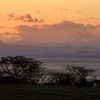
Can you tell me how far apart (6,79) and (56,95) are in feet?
70.9

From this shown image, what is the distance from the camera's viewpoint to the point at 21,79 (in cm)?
4288

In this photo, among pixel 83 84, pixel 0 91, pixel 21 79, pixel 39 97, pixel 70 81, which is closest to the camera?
pixel 39 97

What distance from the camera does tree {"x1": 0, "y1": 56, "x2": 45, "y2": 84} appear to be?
144 ft

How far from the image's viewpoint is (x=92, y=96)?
19.8 meters

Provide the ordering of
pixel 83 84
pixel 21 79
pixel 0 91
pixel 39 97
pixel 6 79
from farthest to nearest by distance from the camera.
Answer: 1. pixel 21 79
2. pixel 6 79
3. pixel 83 84
4. pixel 0 91
5. pixel 39 97

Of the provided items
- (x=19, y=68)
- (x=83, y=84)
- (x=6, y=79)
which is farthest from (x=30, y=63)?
(x=83, y=84)

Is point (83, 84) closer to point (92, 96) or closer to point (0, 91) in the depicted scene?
point (92, 96)

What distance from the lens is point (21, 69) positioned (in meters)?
44.1

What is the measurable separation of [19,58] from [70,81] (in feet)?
47.6

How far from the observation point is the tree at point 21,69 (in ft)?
144

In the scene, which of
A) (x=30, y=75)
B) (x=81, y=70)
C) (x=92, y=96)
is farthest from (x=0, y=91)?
(x=30, y=75)

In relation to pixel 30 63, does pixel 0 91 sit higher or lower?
lower

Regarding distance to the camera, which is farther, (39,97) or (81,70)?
(81,70)

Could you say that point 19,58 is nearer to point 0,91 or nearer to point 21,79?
point 21,79
